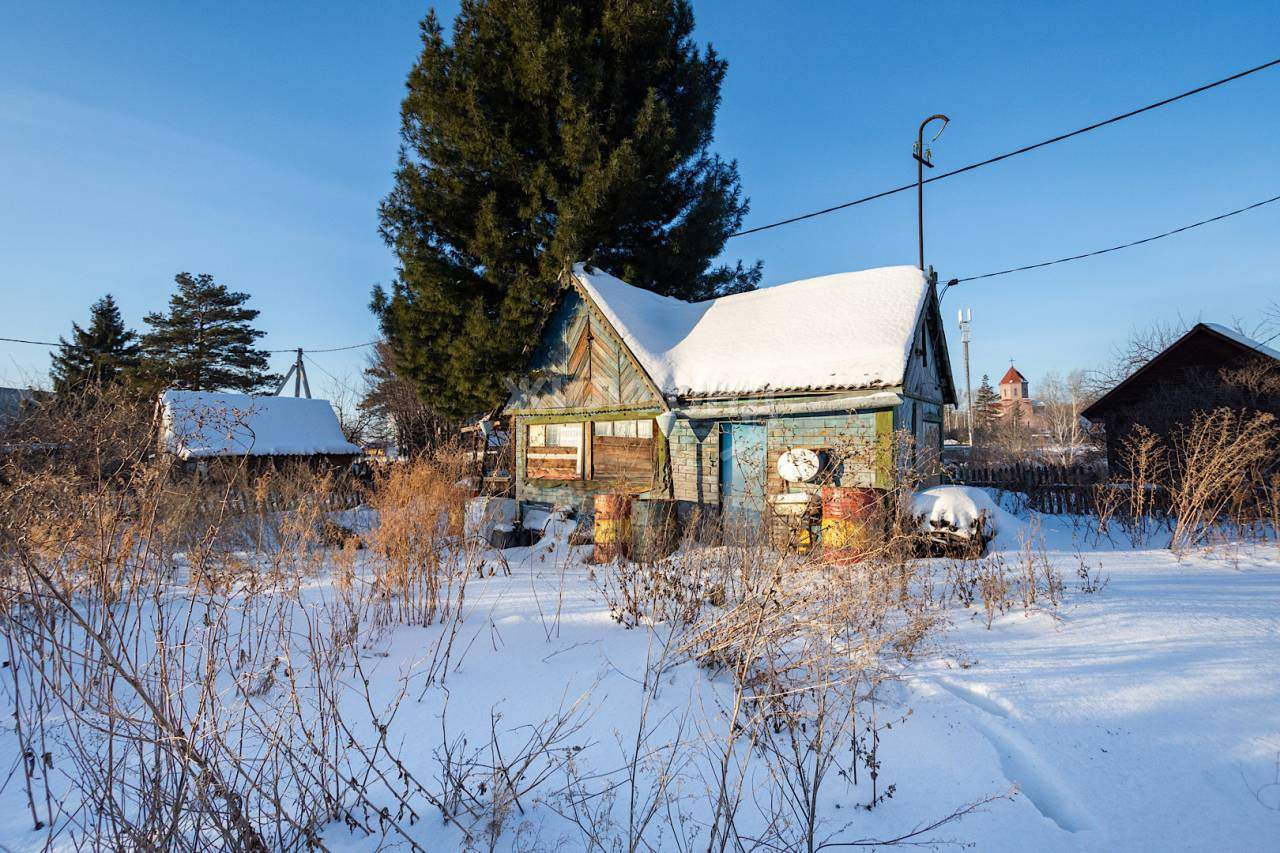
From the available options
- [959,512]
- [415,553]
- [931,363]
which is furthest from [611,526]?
[931,363]

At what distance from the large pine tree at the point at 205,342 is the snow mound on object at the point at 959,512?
3369cm

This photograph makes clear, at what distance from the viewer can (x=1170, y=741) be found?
285 cm

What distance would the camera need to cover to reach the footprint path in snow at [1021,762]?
2.44m

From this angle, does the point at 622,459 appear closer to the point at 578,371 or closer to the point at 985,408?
the point at 578,371

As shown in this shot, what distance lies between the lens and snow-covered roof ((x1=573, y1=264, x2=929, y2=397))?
30.9ft

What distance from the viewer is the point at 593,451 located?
12.3 m

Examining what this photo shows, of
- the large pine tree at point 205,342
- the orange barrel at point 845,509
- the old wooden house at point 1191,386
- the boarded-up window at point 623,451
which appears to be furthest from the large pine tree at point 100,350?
the old wooden house at point 1191,386

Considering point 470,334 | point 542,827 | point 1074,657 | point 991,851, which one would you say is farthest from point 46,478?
point 470,334

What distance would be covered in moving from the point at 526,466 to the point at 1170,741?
472 inches

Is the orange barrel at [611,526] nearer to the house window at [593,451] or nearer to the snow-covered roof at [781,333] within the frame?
the house window at [593,451]

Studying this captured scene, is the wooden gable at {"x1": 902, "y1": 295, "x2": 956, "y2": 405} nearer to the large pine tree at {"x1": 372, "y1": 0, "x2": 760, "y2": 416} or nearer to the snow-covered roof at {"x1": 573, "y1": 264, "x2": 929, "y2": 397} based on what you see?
the snow-covered roof at {"x1": 573, "y1": 264, "x2": 929, "y2": 397}

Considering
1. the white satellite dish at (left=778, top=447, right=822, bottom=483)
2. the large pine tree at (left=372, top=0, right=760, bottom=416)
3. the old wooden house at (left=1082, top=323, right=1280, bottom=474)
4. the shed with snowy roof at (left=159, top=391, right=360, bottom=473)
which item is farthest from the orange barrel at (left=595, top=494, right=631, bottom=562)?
the shed with snowy roof at (left=159, top=391, right=360, bottom=473)

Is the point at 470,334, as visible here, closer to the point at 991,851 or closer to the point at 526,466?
the point at 526,466

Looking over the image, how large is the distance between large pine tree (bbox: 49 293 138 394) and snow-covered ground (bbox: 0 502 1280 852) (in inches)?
1343
